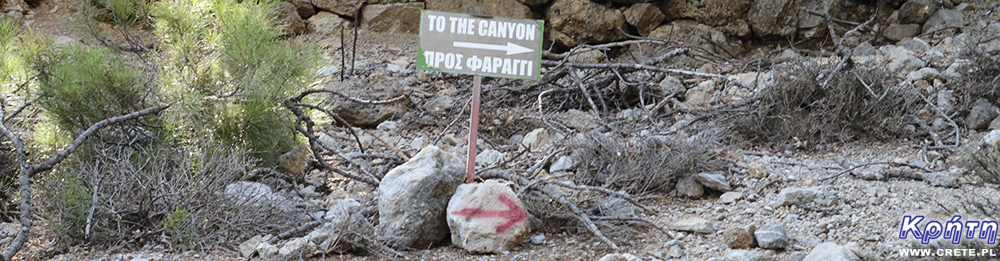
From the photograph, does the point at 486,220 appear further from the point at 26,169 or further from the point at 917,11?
the point at 917,11

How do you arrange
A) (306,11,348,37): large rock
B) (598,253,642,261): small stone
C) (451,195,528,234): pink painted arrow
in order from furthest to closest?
(306,11,348,37): large rock
(451,195,528,234): pink painted arrow
(598,253,642,261): small stone

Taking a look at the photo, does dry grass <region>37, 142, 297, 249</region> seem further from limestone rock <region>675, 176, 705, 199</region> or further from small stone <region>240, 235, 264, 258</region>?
limestone rock <region>675, 176, 705, 199</region>

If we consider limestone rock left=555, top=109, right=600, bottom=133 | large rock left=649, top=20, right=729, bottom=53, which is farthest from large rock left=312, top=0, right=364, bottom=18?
limestone rock left=555, top=109, right=600, bottom=133

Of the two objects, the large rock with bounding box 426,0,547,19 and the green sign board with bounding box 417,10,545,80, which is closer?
the green sign board with bounding box 417,10,545,80

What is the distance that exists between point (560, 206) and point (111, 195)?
185cm

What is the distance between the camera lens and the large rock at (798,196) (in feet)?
11.1

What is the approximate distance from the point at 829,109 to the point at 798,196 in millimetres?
1657

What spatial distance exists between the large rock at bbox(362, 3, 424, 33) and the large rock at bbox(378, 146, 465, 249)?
546cm

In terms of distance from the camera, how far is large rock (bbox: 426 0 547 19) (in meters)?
8.34

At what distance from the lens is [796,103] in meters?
4.84

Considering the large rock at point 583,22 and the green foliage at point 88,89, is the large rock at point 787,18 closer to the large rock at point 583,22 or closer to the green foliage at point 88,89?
the large rock at point 583,22

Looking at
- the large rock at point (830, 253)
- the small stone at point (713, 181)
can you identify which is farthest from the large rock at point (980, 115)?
the large rock at point (830, 253)

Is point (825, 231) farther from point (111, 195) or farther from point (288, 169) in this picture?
point (111, 195)

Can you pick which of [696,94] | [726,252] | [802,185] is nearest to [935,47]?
[696,94]
